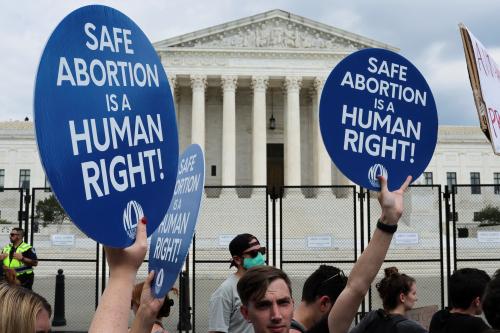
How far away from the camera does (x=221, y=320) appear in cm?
503

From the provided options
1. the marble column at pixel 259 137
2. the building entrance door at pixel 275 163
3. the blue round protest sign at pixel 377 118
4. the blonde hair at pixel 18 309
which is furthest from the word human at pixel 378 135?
the building entrance door at pixel 275 163

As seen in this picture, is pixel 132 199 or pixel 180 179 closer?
pixel 132 199

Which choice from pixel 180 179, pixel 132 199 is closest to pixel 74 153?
pixel 132 199

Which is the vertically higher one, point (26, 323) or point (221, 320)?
point (26, 323)

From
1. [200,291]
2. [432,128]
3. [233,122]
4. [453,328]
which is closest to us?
[432,128]

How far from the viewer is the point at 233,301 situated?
5090 mm

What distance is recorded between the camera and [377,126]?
345cm

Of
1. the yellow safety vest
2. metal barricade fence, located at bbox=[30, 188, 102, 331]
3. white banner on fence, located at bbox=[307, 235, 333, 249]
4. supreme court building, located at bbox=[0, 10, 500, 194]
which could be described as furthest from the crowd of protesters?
supreme court building, located at bbox=[0, 10, 500, 194]

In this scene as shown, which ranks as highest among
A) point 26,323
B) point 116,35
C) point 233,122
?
point 233,122

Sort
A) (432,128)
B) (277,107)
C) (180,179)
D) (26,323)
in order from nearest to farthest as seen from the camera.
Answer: (26,323), (180,179), (432,128), (277,107)

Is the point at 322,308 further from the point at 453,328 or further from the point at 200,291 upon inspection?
the point at 200,291

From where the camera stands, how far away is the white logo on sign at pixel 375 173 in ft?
11.0

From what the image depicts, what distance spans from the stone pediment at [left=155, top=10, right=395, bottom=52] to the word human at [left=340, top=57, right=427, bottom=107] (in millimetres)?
49226

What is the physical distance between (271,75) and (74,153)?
5013 cm
